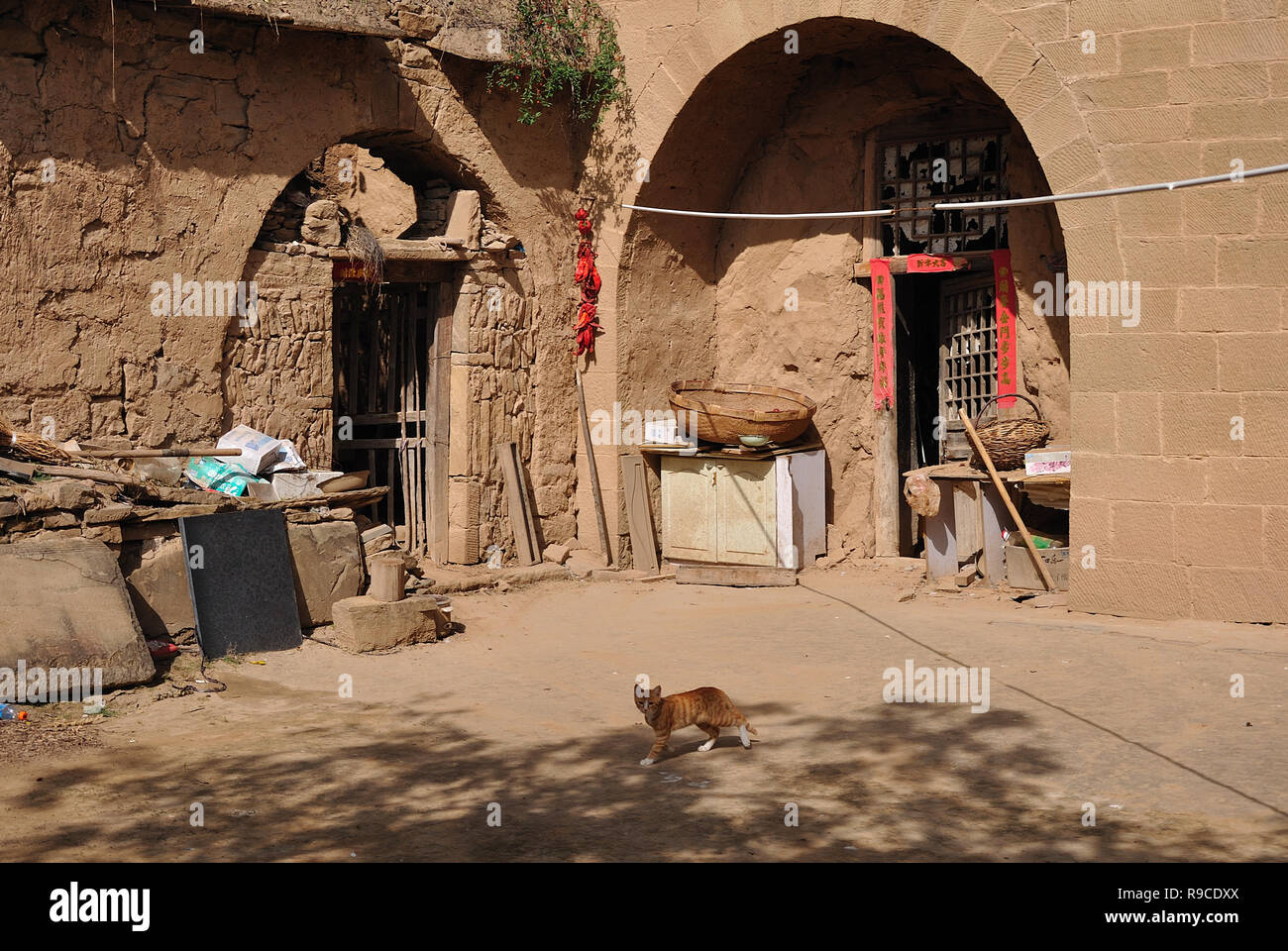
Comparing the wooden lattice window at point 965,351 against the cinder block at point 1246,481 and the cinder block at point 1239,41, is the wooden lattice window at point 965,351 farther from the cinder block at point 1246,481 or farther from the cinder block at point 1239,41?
the cinder block at point 1239,41

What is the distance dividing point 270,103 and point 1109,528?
245 inches

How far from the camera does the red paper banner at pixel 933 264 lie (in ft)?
34.2

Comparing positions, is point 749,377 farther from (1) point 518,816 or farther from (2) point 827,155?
(1) point 518,816

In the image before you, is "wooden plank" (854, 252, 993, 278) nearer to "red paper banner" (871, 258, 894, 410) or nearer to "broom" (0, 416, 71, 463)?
"red paper banner" (871, 258, 894, 410)

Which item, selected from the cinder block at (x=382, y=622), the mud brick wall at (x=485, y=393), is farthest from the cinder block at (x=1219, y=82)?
the cinder block at (x=382, y=622)

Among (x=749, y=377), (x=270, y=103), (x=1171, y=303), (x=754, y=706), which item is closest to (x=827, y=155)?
(x=749, y=377)

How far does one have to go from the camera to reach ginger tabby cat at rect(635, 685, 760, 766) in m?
5.73

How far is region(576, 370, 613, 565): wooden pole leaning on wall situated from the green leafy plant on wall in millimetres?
2140

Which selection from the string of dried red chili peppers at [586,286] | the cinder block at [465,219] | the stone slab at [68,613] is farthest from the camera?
the string of dried red chili peppers at [586,286]

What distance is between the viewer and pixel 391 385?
10.5 m

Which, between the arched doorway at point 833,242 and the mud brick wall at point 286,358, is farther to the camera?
the arched doorway at point 833,242

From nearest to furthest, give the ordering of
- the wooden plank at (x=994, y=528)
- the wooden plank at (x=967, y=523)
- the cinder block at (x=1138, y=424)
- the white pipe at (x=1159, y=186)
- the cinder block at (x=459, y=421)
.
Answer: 1. the white pipe at (x=1159, y=186)
2. the cinder block at (x=1138, y=424)
3. the wooden plank at (x=994, y=528)
4. the wooden plank at (x=967, y=523)
5. the cinder block at (x=459, y=421)

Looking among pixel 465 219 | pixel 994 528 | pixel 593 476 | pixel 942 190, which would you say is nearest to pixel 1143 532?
pixel 994 528

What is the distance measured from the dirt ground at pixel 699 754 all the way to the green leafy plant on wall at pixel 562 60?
4174mm
